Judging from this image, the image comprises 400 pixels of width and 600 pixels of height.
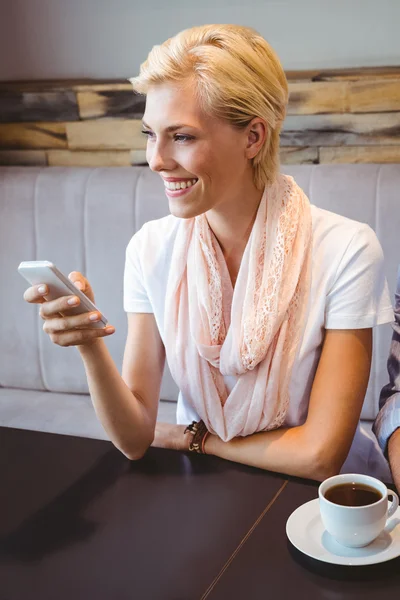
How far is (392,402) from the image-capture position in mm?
1341

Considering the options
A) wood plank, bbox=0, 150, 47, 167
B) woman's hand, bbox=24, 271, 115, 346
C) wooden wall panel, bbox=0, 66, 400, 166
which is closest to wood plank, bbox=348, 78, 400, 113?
wooden wall panel, bbox=0, 66, 400, 166

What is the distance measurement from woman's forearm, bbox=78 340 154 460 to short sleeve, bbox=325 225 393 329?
0.35 meters

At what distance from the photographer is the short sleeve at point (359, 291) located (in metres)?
1.35

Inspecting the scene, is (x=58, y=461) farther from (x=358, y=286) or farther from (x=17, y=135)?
(x=17, y=135)

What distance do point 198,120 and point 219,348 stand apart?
0.39 meters

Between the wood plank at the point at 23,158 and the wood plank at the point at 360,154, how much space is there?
835 millimetres

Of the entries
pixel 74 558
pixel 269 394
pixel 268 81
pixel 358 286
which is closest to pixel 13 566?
pixel 74 558

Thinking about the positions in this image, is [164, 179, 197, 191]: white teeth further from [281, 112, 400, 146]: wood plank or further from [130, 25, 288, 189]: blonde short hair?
[281, 112, 400, 146]: wood plank

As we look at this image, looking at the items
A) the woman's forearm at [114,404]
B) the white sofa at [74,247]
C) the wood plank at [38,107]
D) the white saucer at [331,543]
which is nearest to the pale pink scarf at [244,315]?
the woman's forearm at [114,404]

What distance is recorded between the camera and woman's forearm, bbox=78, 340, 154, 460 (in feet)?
4.21

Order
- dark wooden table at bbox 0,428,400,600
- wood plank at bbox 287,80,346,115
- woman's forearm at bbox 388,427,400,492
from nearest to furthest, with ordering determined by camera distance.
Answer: dark wooden table at bbox 0,428,400,600, woman's forearm at bbox 388,427,400,492, wood plank at bbox 287,80,346,115

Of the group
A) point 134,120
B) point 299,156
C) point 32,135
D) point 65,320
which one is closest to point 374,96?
point 299,156

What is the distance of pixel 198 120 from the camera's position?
129 cm

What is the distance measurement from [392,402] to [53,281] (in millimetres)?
598
